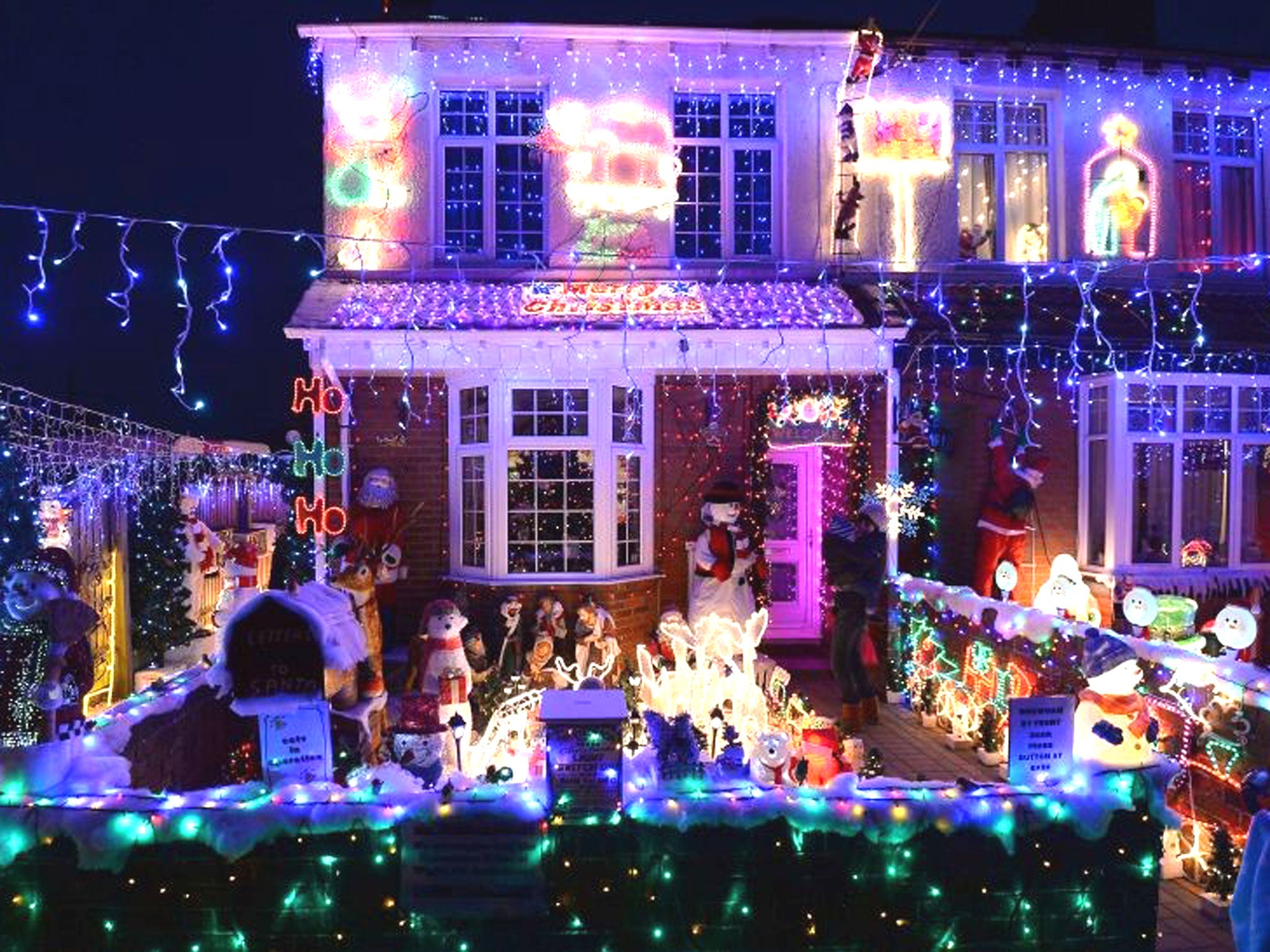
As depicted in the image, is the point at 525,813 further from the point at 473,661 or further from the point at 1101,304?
the point at 1101,304

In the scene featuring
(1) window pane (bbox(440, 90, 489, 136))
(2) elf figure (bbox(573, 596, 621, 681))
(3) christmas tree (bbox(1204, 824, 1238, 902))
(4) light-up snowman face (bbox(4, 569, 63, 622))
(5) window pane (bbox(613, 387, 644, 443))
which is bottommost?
(3) christmas tree (bbox(1204, 824, 1238, 902))

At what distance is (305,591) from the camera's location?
649cm

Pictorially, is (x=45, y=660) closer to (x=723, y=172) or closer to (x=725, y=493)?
(x=725, y=493)

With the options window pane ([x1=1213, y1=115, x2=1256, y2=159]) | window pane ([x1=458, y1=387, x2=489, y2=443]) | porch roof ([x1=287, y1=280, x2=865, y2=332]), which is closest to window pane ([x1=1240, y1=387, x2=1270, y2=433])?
window pane ([x1=1213, y1=115, x2=1256, y2=159])

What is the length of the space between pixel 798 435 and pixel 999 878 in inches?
284

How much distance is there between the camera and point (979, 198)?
12.9 m

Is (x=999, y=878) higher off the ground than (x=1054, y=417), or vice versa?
(x=1054, y=417)

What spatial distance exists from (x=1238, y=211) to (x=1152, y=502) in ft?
14.8

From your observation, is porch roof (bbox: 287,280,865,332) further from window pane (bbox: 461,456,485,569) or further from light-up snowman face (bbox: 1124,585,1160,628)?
light-up snowman face (bbox: 1124,585,1160,628)

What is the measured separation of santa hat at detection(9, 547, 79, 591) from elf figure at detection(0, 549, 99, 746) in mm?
2608

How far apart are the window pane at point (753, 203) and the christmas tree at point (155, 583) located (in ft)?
24.5

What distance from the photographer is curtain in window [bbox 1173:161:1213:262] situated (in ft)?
43.5

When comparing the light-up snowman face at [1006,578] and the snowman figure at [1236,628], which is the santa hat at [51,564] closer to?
the light-up snowman face at [1006,578]

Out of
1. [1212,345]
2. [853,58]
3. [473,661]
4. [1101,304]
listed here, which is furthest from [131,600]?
[1212,345]
